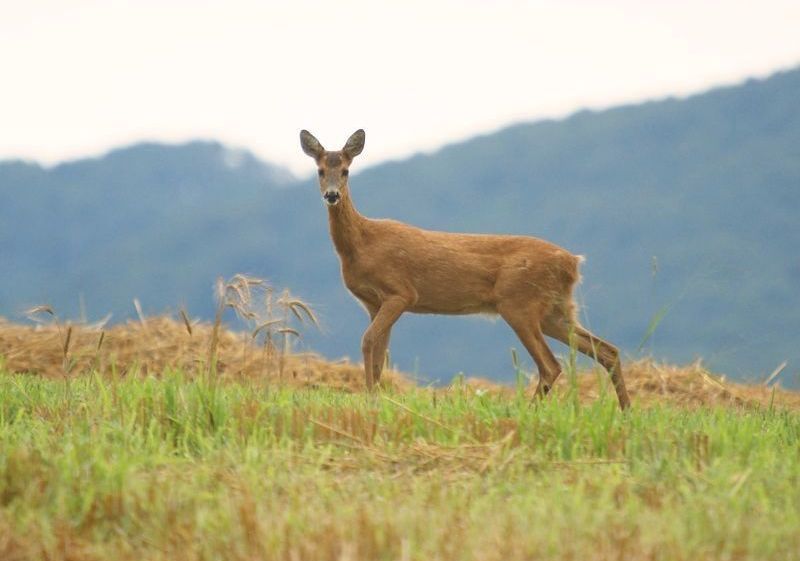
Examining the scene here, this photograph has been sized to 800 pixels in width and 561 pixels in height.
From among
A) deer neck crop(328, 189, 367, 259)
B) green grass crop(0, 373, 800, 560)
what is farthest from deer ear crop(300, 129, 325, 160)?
green grass crop(0, 373, 800, 560)

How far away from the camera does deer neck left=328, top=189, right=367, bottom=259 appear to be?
10.5 metres

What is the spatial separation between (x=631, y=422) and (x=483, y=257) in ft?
14.9

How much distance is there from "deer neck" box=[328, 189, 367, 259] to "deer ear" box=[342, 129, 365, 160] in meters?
0.35

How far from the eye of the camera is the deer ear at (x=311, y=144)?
10.5m

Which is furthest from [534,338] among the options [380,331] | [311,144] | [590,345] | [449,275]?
[311,144]

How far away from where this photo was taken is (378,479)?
208 inches

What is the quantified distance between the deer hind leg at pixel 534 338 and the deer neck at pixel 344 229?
141 cm

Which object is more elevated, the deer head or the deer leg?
the deer head

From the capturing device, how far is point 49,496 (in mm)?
5012

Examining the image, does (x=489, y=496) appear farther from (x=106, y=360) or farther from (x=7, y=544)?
(x=106, y=360)

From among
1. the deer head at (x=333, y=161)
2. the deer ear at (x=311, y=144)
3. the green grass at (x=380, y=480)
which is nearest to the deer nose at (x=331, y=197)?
the deer head at (x=333, y=161)

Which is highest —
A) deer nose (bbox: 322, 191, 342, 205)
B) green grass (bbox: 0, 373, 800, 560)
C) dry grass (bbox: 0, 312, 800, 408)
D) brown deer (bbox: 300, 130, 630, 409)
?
deer nose (bbox: 322, 191, 342, 205)

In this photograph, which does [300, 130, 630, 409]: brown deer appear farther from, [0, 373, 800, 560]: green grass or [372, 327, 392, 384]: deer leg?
[0, 373, 800, 560]: green grass

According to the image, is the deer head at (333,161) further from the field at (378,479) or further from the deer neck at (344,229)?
the field at (378,479)
